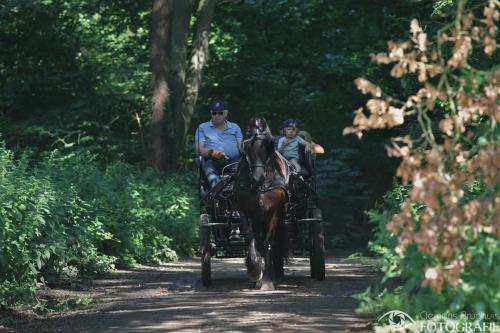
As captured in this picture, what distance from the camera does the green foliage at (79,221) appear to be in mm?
13281

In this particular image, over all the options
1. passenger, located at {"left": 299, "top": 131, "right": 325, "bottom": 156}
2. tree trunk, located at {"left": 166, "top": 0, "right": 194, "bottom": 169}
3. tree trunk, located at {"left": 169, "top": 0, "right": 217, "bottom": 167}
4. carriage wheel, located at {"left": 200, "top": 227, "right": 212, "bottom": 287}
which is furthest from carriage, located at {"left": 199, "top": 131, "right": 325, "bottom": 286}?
tree trunk, located at {"left": 169, "top": 0, "right": 217, "bottom": 167}

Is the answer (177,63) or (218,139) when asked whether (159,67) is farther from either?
(218,139)

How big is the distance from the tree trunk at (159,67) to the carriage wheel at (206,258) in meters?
13.3

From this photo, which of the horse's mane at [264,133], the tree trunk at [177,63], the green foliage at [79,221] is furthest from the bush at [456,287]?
the tree trunk at [177,63]

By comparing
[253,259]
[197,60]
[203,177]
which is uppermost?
[197,60]

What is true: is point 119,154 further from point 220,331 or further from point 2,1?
point 220,331

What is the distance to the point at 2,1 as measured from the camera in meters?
31.5

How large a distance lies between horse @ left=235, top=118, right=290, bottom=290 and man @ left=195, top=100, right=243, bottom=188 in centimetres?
192

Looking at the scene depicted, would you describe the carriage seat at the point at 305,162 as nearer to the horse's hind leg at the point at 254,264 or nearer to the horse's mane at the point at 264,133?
the horse's mane at the point at 264,133

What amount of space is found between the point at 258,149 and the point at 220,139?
2.51 metres

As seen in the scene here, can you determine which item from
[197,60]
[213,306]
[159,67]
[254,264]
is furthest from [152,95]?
[213,306]

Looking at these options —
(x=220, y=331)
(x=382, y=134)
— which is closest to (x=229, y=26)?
(x=382, y=134)

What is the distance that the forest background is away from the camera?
886 inches

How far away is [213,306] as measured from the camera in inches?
494
